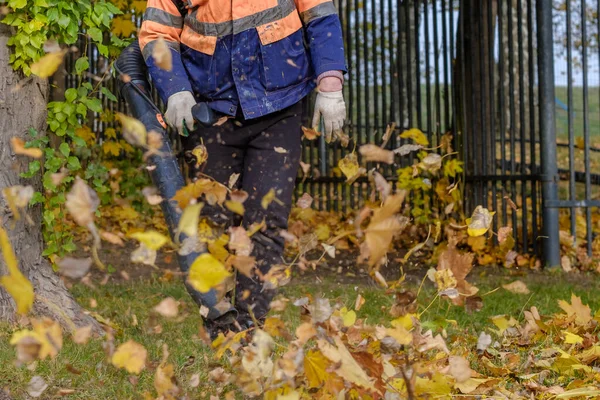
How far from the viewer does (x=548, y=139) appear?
17.4 ft

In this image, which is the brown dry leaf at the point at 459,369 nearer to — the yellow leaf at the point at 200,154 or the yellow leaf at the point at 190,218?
the yellow leaf at the point at 190,218

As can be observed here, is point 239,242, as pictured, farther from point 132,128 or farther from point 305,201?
point 132,128

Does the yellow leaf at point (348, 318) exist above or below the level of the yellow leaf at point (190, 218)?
below

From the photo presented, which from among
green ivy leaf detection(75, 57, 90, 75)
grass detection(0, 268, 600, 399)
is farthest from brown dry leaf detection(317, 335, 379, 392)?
green ivy leaf detection(75, 57, 90, 75)

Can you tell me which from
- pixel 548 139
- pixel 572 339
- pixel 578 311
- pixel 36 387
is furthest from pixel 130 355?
pixel 548 139

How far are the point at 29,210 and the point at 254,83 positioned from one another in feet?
3.76

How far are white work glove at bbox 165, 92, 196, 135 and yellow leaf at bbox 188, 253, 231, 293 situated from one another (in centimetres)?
110

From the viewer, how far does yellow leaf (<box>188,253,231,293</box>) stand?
1611 millimetres

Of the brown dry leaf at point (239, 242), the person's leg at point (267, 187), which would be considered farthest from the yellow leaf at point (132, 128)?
the person's leg at point (267, 187)

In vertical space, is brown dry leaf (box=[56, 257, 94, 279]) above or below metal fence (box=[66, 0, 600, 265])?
above

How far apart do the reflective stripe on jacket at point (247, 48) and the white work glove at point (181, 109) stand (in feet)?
0.14

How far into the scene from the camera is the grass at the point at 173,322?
2328 mm

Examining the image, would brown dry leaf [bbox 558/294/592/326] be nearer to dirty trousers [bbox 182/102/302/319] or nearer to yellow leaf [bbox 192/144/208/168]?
dirty trousers [bbox 182/102/302/319]

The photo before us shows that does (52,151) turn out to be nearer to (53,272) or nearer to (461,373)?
(53,272)
